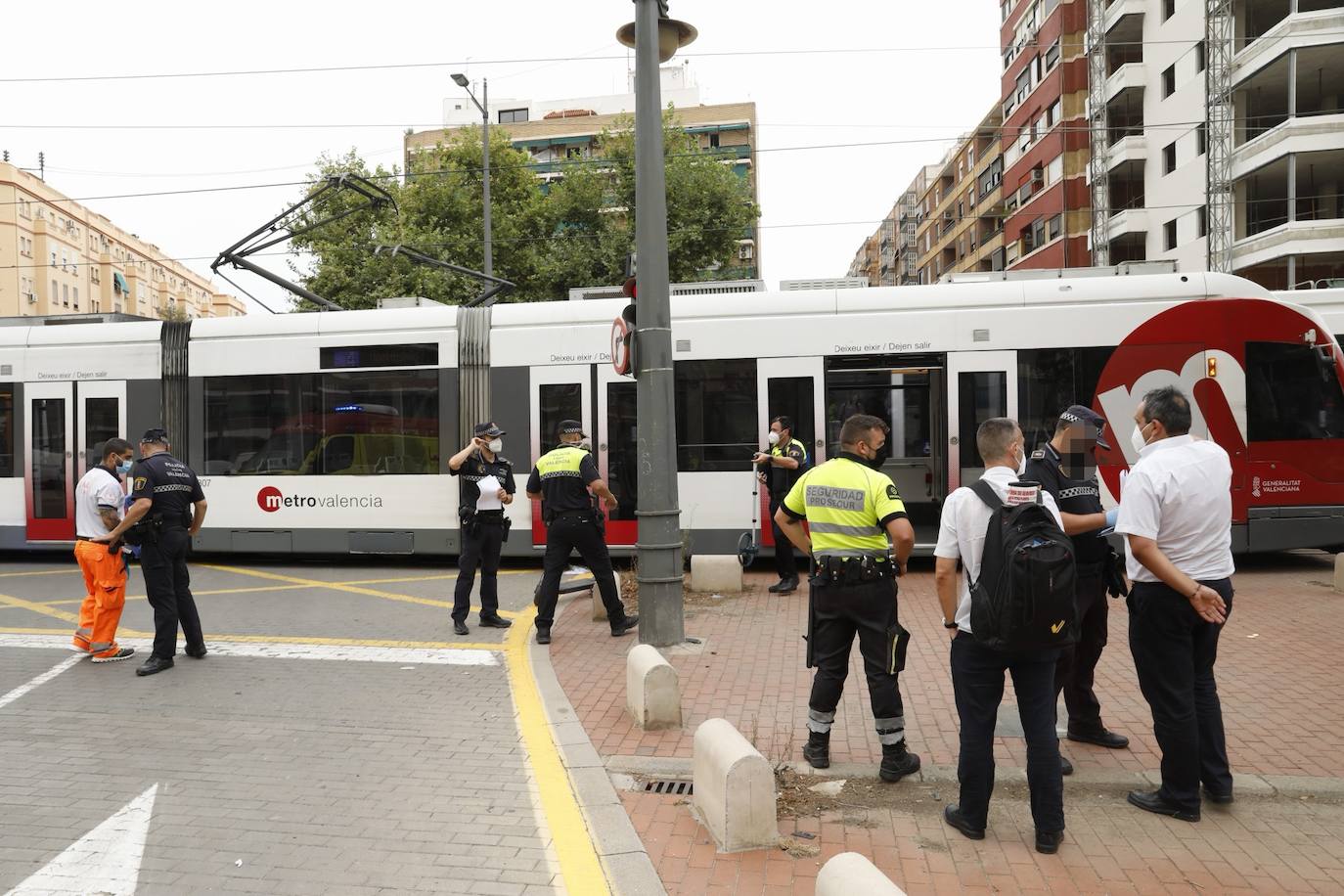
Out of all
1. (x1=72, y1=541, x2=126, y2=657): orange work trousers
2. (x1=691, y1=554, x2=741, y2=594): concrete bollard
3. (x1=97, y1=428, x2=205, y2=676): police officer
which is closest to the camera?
(x1=97, y1=428, x2=205, y2=676): police officer

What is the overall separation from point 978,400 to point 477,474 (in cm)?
556

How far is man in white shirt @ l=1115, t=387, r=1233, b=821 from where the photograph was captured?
392cm

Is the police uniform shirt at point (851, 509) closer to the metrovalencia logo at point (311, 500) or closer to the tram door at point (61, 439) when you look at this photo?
the metrovalencia logo at point (311, 500)

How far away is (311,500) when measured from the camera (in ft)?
38.5

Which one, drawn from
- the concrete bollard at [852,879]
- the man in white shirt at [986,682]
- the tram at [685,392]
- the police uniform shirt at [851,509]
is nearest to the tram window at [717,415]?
the tram at [685,392]

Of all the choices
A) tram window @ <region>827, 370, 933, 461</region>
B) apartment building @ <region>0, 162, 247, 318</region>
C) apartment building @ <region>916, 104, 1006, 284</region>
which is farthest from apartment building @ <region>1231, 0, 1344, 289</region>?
apartment building @ <region>0, 162, 247, 318</region>

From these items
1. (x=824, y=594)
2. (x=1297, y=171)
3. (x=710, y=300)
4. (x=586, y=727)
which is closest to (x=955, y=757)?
(x=824, y=594)

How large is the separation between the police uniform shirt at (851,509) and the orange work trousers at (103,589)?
545 cm

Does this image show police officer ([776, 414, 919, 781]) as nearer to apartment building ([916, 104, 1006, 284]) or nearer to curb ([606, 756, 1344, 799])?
curb ([606, 756, 1344, 799])

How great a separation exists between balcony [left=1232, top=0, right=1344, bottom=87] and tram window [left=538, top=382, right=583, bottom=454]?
27.4 meters

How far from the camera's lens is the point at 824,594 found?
4.57 meters

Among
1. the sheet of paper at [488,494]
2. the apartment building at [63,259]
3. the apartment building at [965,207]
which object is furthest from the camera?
the apartment building at [63,259]

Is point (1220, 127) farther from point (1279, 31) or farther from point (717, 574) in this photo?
Result: point (717, 574)

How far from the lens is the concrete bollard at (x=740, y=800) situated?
12.3 feet
